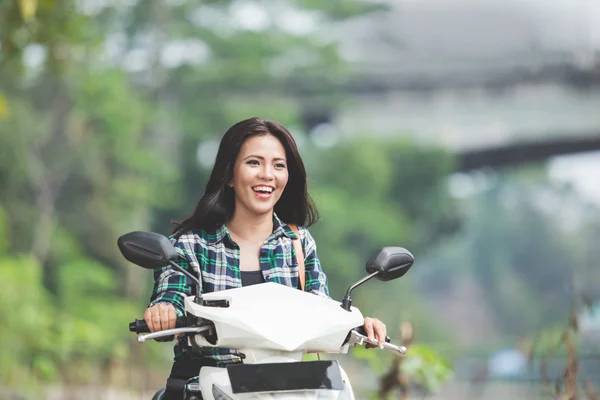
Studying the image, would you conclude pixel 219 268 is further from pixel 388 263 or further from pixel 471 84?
pixel 471 84

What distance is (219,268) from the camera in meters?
2.64

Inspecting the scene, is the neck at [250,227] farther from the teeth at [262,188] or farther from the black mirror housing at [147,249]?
the black mirror housing at [147,249]

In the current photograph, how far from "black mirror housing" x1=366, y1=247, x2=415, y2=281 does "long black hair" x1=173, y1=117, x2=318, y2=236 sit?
0.41m

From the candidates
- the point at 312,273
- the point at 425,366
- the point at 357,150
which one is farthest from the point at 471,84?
the point at 312,273

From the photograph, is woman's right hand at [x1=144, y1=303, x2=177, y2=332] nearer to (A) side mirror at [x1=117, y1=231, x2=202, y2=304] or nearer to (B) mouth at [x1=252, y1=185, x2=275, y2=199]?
(A) side mirror at [x1=117, y1=231, x2=202, y2=304]

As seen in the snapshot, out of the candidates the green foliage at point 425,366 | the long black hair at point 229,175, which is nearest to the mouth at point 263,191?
the long black hair at point 229,175

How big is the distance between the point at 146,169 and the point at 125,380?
8.00 m

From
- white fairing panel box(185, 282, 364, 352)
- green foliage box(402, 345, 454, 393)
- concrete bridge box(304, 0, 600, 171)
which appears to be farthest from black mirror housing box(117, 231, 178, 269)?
concrete bridge box(304, 0, 600, 171)

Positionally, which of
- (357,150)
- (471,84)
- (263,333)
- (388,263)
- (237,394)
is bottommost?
(237,394)

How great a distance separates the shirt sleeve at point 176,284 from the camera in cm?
254

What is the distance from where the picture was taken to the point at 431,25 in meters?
27.9

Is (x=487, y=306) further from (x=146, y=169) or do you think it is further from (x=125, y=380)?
(x=125, y=380)

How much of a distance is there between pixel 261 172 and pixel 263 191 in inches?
2.0

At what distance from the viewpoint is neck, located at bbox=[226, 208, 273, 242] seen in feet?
8.96
